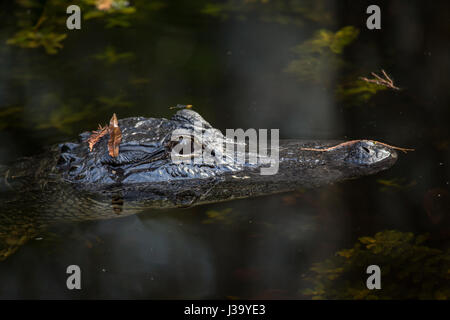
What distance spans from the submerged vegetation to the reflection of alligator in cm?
64

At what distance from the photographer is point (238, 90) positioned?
542cm

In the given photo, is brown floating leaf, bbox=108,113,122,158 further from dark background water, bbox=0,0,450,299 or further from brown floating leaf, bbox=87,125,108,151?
dark background water, bbox=0,0,450,299

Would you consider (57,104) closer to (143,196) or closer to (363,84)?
(143,196)

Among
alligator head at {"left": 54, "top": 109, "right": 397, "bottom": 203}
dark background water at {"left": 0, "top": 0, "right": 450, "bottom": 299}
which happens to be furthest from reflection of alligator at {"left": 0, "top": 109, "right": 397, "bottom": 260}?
dark background water at {"left": 0, "top": 0, "right": 450, "bottom": 299}

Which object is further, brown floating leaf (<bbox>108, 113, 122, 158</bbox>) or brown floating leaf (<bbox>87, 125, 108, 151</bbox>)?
brown floating leaf (<bbox>87, 125, 108, 151</bbox>)

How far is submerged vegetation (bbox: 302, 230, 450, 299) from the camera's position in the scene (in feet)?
9.84

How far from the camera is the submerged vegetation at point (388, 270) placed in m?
3.00

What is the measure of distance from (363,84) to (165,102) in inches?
85.3

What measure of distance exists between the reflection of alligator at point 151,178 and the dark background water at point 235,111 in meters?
0.12

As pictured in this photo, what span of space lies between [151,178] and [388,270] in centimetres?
190

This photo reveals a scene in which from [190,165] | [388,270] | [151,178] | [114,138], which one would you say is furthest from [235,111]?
[388,270]

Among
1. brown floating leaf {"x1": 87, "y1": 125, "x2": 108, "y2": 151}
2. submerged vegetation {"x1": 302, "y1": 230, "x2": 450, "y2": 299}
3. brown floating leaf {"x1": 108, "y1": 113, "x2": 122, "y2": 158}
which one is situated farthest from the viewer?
brown floating leaf {"x1": 87, "y1": 125, "x2": 108, "y2": 151}

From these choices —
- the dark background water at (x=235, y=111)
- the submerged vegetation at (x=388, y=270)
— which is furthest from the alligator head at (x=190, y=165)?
the submerged vegetation at (x=388, y=270)

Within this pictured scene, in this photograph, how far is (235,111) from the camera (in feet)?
16.7
